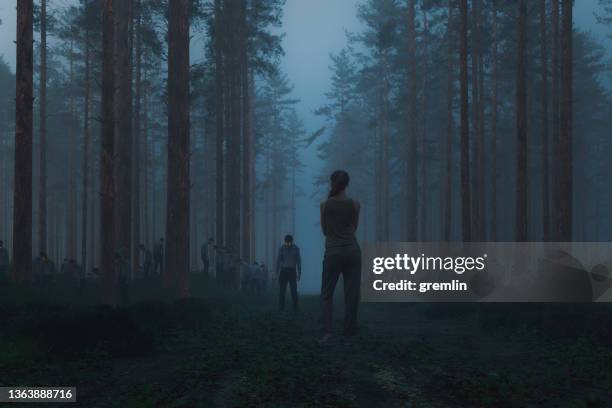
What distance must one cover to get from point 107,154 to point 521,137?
42.4 ft

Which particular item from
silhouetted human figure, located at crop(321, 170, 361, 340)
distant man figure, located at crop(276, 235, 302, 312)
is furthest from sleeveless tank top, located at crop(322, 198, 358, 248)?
distant man figure, located at crop(276, 235, 302, 312)

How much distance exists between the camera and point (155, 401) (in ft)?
18.3

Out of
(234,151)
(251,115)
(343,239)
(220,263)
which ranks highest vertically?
(251,115)

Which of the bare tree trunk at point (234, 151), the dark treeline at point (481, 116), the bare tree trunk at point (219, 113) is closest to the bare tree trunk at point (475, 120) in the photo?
the dark treeline at point (481, 116)

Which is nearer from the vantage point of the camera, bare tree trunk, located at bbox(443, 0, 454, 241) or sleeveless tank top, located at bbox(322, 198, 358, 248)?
sleeveless tank top, located at bbox(322, 198, 358, 248)

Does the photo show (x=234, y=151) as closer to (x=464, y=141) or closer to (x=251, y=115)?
(x=464, y=141)

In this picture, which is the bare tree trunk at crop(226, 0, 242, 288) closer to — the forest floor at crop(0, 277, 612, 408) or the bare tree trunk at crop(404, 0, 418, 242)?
the bare tree trunk at crop(404, 0, 418, 242)

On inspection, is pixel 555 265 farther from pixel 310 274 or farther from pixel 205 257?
pixel 310 274

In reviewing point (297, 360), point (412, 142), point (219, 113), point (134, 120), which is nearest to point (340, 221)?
point (297, 360)

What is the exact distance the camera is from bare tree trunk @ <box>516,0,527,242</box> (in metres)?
23.1

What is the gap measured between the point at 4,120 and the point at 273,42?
3786cm

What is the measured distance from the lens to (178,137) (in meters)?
19.2

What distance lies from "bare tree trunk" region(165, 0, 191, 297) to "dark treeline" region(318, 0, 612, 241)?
34.4 feet

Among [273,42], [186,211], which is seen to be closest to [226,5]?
[273,42]
